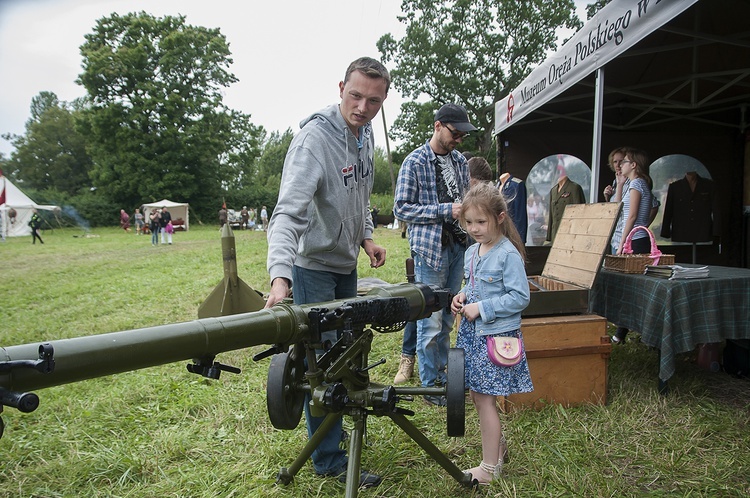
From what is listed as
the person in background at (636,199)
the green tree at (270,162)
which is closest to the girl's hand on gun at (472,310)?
the person in background at (636,199)

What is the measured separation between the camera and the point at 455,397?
77.6 inches

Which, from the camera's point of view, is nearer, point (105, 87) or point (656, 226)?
point (656, 226)

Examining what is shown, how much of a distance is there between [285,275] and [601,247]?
286 centimetres

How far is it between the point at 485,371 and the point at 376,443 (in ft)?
3.21

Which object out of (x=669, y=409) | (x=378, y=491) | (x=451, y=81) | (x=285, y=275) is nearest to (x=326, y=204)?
(x=285, y=275)

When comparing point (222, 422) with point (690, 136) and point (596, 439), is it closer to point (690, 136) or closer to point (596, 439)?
point (596, 439)

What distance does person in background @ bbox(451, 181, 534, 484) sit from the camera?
8.36 feet

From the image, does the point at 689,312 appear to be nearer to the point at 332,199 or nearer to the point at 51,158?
the point at 332,199

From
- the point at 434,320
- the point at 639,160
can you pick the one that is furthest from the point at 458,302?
the point at 639,160

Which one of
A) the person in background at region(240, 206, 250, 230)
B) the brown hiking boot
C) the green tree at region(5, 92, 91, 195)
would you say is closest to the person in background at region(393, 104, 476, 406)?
the brown hiking boot

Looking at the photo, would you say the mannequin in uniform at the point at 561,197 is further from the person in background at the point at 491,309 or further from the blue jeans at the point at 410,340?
the person in background at the point at 491,309

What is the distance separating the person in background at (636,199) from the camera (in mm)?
4570

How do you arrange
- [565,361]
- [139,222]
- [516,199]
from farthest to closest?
[139,222] → [516,199] → [565,361]

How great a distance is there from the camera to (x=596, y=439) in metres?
3.06
